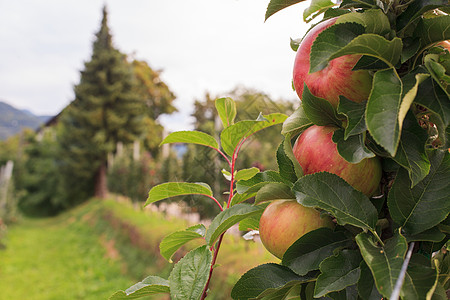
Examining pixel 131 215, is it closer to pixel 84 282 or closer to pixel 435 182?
pixel 84 282

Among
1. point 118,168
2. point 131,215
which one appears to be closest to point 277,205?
point 131,215

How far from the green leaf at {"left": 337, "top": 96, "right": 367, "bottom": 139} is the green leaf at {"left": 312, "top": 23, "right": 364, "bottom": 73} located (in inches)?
2.0

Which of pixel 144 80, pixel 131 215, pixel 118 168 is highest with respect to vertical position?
pixel 144 80

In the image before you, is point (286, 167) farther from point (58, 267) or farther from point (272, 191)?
point (58, 267)

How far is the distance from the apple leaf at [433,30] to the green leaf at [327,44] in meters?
0.08

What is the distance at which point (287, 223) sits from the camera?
1.39 ft

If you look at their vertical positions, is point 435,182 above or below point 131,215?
above

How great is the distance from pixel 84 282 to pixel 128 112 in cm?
1050

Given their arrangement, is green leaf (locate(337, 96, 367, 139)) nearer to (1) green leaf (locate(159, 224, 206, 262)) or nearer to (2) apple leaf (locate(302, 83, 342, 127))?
(2) apple leaf (locate(302, 83, 342, 127))

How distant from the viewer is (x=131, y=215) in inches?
312

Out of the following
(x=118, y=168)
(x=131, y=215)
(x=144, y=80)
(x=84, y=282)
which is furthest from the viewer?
(x=144, y=80)

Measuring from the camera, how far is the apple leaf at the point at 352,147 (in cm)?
35

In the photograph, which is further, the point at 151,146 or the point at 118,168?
the point at 151,146

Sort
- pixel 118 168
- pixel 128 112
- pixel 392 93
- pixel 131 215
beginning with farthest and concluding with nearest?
pixel 128 112, pixel 118 168, pixel 131 215, pixel 392 93
